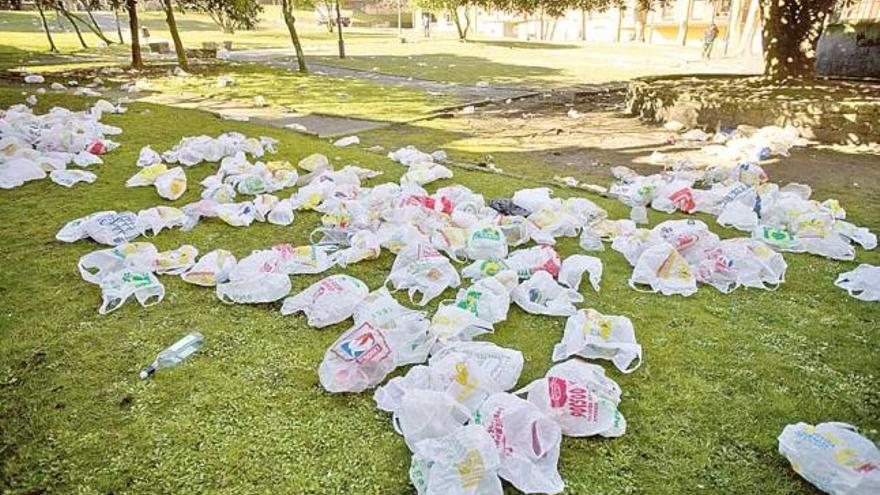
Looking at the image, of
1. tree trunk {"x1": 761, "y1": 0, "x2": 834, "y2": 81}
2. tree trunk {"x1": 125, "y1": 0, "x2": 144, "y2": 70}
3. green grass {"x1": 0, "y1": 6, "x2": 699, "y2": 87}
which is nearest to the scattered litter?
tree trunk {"x1": 761, "y1": 0, "x2": 834, "y2": 81}

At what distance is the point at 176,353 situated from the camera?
2141mm

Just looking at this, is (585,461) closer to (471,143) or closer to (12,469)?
(12,469)

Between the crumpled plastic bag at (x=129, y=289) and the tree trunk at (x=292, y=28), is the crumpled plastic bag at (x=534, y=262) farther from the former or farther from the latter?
the tree trunk at (x=292, y=28)

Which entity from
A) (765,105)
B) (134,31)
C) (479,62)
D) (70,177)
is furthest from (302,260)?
(479,62)

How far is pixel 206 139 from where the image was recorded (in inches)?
206

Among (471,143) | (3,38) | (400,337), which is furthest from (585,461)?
(3,38)

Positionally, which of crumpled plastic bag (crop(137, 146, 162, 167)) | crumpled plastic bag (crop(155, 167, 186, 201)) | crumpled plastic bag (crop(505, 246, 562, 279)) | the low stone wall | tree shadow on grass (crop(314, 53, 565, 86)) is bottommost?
crumpled plastic bag (crop(505, 246, 562, 279))

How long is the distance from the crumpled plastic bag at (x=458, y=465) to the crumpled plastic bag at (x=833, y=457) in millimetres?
922

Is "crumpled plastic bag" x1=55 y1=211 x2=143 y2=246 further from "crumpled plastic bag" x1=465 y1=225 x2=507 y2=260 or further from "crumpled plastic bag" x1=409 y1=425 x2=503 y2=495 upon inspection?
"crumpled plastic bag" x1=409 y1=425 x2=503 y2=495

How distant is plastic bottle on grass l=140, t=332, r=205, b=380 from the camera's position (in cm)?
205

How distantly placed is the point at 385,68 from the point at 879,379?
49.1 feet

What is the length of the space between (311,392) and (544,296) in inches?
47.6

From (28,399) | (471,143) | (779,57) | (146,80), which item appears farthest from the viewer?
(146,80)

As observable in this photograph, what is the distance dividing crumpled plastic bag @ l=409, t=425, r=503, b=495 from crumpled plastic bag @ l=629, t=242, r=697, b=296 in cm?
157
